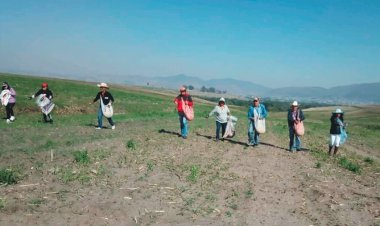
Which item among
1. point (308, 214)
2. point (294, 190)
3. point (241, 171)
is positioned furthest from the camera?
point (241, 171)

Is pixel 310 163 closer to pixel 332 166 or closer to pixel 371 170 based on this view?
pixel 332 166

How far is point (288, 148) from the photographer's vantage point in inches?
832

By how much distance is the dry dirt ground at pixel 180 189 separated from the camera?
33.0 feet

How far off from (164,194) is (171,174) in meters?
2.10

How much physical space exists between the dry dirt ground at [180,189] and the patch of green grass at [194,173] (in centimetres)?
5

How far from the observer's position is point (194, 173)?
13.8 m

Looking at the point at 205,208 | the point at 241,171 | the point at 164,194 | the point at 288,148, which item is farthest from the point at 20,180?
the point at 288,148

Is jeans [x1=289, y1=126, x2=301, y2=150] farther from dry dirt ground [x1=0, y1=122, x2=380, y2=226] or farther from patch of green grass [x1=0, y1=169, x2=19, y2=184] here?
patch of green grass [x1=0, y1=169, x2=19, y2=184]

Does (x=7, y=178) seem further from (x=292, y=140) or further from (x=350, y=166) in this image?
(x=292, y=140)

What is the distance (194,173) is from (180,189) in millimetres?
1629

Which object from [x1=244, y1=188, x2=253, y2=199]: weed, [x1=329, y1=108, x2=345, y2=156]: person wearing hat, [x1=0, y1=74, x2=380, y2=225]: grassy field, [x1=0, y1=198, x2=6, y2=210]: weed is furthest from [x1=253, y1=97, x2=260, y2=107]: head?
[x1=0, y1=198, x2=6, y2=210]: weed

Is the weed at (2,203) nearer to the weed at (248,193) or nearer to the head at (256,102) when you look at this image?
the weed at (248,193)

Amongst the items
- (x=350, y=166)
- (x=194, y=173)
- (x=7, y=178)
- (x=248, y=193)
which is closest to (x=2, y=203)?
(x=7, y=178)

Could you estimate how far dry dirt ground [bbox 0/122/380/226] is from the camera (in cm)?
1006
